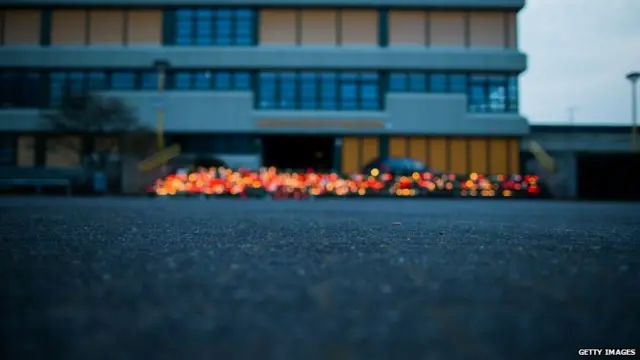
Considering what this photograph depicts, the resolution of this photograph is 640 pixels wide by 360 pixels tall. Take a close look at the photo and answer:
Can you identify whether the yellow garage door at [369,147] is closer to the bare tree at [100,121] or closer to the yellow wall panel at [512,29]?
the yellow wall panel at [512,29]

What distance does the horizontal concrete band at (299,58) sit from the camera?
34875 mm

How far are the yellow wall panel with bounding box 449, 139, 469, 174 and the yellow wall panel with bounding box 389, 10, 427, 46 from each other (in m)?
6.61

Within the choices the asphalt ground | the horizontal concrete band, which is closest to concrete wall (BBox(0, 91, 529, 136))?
the horizontal concrete band

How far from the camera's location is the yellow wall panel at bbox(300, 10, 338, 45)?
35.5 meters

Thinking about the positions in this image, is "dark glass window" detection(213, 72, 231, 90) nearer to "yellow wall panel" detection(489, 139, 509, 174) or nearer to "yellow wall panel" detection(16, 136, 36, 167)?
"yellow wall panel" detection(16, 136, 36, 167)

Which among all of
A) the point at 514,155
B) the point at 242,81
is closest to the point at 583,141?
the point at 514,155

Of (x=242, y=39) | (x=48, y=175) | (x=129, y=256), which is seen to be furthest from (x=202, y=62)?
(x=129, y=256)

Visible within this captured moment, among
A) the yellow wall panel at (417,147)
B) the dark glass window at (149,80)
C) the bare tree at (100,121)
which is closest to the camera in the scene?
the bare tree at (100,121)

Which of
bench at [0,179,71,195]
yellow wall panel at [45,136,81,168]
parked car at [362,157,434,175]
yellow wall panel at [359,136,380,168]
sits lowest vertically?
bench at [0,179,71,195]

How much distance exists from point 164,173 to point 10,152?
1860 centimetres

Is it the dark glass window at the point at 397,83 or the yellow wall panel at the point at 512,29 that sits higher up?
the yellow wall panel at the point at 512,29

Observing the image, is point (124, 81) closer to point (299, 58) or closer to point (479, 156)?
point (299, 58)

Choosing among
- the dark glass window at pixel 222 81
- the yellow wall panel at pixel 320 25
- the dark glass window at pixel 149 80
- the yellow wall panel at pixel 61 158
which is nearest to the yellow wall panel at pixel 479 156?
the yellow wall panel at pixel 320 25

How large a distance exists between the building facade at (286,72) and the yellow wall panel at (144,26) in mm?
80
